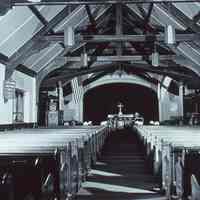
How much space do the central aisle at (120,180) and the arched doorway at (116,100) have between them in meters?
16.6

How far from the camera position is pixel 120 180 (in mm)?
5230

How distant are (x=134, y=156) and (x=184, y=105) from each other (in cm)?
1112

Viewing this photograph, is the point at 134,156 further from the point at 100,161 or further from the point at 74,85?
the point at 74,85

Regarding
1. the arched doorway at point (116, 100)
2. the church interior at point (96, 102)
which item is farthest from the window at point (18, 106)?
the arched doorway at point (116, 100)

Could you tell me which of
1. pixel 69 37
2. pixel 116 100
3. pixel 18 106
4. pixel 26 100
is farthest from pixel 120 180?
pixel 116 100

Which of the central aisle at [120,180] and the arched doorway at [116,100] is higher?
the arched doorway at [116,100]

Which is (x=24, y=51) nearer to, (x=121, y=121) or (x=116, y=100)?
(x=121, y=121)

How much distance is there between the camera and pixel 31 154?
2.94 meters

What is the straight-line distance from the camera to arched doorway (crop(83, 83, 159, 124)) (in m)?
24.3

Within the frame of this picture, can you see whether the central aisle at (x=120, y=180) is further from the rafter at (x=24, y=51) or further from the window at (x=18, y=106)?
the window at (x=18, y=106)

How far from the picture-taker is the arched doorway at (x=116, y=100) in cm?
2430

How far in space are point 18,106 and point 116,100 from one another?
12.3 meters

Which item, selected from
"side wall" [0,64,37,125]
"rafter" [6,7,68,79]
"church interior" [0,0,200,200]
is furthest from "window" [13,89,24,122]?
"rafter" [6,7,68,79]

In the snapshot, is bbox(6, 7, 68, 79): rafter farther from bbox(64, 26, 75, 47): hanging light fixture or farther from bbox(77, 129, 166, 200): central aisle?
bbox(77, 129, 166, 200): central aisle
